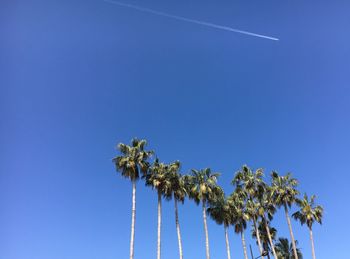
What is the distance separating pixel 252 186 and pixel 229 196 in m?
3.94

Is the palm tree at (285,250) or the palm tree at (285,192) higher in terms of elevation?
the palm tree at (285,192)

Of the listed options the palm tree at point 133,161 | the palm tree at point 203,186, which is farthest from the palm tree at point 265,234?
the palm tree at point 133,161

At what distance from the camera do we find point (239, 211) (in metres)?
51.4

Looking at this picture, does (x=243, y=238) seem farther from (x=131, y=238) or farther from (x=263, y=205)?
(x=131, y=238)

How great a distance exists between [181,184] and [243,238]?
1492cm

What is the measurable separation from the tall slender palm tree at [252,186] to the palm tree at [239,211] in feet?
2.18

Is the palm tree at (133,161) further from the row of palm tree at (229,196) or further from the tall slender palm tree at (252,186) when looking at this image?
the tall slender palm tree at (252,186)

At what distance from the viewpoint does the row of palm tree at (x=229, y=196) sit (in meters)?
42.2

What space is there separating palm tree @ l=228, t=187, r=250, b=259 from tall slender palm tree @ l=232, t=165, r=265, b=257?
0.67 m

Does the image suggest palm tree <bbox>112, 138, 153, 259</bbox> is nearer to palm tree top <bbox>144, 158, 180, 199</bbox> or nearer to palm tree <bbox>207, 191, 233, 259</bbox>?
palm tree top <bbox>144, 158, 180, 199</bbox>

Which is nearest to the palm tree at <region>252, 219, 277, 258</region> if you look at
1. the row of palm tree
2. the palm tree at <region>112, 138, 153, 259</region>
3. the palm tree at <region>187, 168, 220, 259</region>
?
the row of palm tree

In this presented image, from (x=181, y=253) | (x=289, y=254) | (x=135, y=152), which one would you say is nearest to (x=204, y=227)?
(x=181, y=253)

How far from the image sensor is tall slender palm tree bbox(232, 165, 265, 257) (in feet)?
166

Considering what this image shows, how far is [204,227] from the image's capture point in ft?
150
